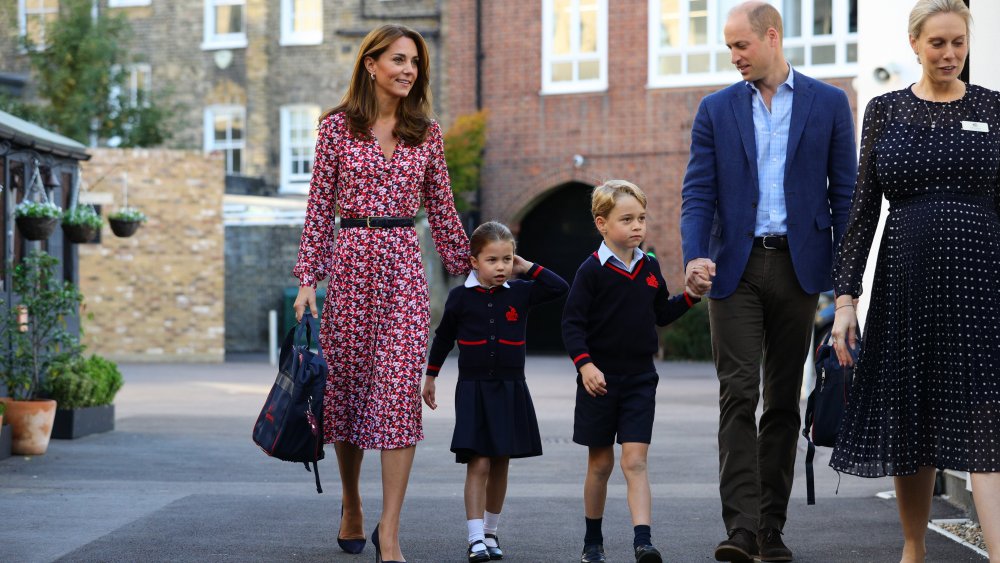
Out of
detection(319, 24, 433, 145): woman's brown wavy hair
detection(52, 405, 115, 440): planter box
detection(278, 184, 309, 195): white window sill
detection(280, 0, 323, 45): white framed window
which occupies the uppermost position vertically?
detection(280, 0, 323, 45): white framed window

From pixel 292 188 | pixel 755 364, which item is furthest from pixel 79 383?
pixel 292 188

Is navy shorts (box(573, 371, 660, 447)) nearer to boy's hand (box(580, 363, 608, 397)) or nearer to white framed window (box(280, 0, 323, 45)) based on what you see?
boy's hand (box(580, 363, 608, 397))

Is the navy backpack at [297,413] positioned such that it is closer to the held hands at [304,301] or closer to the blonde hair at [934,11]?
the held hands at [304,301]

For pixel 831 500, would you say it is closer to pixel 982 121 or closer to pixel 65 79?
pixel 982 121

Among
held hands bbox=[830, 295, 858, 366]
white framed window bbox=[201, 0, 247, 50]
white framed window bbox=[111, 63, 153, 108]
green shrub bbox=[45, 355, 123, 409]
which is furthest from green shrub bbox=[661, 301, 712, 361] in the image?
held hands bbox=[830, 295, 858, 366]

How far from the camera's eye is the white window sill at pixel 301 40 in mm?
29688

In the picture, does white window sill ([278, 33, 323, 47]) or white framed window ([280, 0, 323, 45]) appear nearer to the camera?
white window sill ([278, 33, 323, 47])

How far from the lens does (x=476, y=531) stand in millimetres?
5922

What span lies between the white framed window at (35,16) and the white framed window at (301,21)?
4704 millimetres

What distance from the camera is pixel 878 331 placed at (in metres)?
5.06

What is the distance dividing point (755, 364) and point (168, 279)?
67.0 ft

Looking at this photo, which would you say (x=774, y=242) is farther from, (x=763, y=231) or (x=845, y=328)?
(x=845, y=328)

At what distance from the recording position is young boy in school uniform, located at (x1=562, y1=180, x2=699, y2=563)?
5699 millimetres

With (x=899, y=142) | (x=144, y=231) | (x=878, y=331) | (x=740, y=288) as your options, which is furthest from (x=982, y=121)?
(x=144, y=231)
